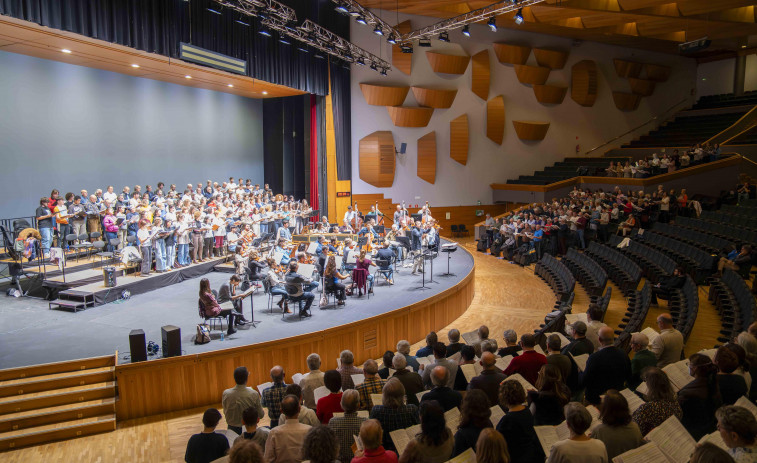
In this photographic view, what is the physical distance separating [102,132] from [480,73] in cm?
1283

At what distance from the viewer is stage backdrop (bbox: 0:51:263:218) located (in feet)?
37.9

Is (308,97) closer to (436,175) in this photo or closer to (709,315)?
(436,175)

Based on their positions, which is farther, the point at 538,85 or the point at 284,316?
the point at 538,85

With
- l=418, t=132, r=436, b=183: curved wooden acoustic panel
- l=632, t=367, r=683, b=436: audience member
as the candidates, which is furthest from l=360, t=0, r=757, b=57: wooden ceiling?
l=632, t=367, r=683, b=436: audience member

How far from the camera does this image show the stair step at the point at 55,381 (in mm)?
5988

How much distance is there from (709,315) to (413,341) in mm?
4407

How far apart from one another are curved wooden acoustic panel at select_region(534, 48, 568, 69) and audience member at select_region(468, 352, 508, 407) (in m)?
18.6

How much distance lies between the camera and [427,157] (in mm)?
19406

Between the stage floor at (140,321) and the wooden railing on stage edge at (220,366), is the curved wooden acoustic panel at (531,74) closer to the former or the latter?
the stage floor at (140,321)

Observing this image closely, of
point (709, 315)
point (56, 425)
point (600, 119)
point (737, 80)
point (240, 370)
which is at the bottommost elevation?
point (56, 425)

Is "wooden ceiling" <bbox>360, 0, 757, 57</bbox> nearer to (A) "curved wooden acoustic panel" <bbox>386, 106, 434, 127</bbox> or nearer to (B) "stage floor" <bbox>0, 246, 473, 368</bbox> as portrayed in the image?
(A) "curved wooden acoustic panel" <bbox>386, 106, 434, 127</bbox>

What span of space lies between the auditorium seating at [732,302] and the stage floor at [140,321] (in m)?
4.32

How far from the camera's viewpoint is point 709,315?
7676mm

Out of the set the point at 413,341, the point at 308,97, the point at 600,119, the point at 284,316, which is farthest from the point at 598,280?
the point at 600,119
